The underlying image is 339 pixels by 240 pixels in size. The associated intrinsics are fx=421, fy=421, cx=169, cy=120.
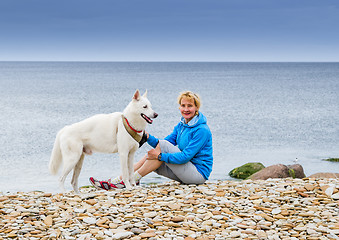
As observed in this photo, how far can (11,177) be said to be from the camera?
13.5m

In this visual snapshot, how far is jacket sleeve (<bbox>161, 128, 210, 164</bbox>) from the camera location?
6.45m

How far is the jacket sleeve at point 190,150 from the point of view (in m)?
6.45

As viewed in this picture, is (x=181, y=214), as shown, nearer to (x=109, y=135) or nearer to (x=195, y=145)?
(x=195, y=145)

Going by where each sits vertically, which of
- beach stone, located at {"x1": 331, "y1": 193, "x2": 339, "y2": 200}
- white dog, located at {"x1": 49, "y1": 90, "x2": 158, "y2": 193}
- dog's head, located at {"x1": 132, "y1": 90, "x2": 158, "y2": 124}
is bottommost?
beach stone, located at {"x1": 331, "y1": 193, "x2": 339, "y2": 200}

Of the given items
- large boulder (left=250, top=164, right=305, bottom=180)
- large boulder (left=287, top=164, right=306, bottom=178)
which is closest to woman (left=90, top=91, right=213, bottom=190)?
large boulder (left=250, top=164, right=305, bottom=180)

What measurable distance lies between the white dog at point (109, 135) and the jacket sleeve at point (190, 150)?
1.80ft

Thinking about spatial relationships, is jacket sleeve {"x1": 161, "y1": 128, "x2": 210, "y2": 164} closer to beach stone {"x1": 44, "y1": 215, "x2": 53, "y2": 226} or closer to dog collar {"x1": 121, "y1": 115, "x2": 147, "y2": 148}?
dog collar {"x1": 121, "y1": 115, "x2": 147, "y2": 148}

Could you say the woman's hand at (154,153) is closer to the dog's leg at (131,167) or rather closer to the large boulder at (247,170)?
the dog's leg at (131,167)

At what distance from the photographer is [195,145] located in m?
6.55

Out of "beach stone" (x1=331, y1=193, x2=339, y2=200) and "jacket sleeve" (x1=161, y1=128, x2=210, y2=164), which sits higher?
"jacket sleeve" (x1=161, y1=128, x2=210, y2=164)

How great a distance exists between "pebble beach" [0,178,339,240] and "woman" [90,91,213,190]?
1.11 ft

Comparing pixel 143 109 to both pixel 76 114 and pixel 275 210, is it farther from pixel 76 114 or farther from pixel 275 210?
pixel 76 114

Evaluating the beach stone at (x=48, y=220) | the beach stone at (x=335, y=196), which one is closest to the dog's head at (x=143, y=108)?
the beach stone at (x=48, y=220)

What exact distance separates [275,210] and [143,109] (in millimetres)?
2364
